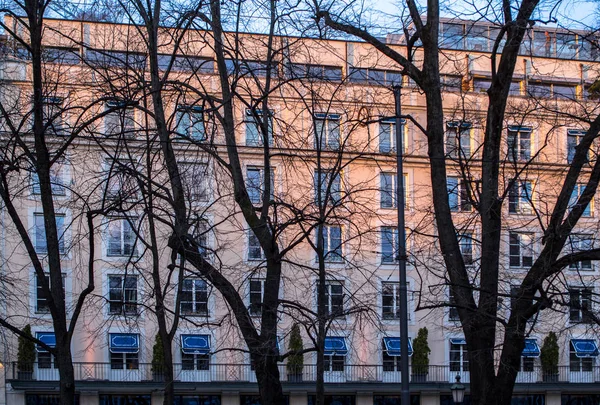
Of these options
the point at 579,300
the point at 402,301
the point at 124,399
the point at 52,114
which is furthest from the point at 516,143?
the point at 124,399

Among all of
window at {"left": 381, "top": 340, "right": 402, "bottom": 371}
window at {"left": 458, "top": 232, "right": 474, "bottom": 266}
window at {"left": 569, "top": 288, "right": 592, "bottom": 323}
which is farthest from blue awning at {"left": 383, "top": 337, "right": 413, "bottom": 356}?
window at {"left": 569, "top": 288, "right": 592, "bottom": 323}

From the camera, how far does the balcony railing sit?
37.4 m

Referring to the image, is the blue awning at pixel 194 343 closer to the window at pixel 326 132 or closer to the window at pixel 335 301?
the window at pixel 335 301

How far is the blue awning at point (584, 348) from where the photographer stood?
1619 inches

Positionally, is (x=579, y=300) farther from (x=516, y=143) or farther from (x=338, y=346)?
(x=338, y=346)

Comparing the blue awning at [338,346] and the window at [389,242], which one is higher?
the window at [389,242]

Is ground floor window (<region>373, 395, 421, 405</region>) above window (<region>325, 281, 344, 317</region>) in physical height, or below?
below

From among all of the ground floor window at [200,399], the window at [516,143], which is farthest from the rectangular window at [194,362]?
the window at [516,143]

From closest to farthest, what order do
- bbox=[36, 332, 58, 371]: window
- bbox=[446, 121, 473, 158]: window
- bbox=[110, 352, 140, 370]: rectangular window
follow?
1. bbox=[446, 121, 473, 158]: window
2. bbox=[36, 332, 58, 371]: window
3. bbox=[110, 352, 140, 370]: rectangular window

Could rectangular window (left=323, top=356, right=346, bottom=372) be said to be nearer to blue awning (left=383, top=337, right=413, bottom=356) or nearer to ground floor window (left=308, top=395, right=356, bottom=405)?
ground floor window (left=308, top=395, right=356, bottom=405)

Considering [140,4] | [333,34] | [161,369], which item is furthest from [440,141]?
[161,369]

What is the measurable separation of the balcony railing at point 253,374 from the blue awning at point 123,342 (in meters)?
0.79

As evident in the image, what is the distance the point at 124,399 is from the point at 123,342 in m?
2.97

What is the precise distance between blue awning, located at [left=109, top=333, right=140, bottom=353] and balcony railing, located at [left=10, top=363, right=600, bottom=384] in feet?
2.60
